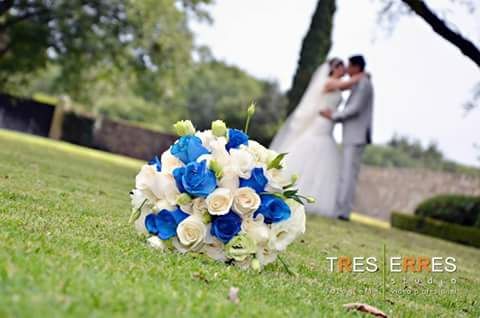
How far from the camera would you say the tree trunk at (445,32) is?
10.9 metres

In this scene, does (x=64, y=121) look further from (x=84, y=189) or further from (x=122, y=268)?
(x=122, y=268)

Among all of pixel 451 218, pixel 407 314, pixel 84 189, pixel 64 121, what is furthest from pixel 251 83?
pixel 407 314

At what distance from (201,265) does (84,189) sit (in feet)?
12.4

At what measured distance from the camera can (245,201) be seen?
333 centimetres

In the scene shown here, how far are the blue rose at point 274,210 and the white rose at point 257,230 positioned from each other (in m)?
0.03

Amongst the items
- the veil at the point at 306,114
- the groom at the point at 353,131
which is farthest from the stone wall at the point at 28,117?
the groom at the point at 353,131

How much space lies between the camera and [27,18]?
21875 millimetres

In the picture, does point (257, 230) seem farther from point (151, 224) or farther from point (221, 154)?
point (151, 224)

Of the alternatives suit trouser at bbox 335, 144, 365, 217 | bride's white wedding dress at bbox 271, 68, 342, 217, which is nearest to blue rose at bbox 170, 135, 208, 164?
bride's white wedding dress at bbox 271, 68, 342, 217

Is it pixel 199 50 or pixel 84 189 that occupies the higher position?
pixel 199 50

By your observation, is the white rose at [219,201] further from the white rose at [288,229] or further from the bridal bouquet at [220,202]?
the white rose at [288,229]

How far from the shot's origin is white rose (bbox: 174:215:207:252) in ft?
10.8

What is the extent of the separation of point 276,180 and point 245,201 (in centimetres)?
Result: 27

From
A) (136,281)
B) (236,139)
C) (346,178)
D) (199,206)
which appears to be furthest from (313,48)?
(136,281)
